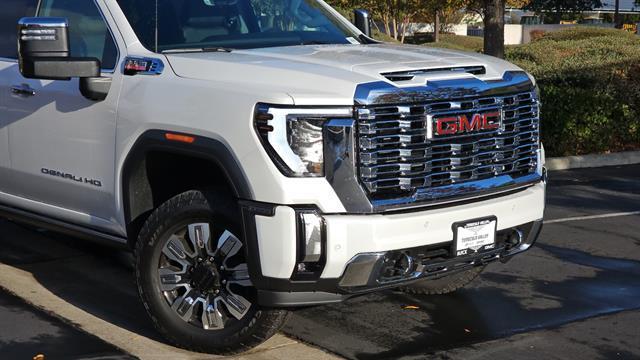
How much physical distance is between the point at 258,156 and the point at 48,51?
152cm

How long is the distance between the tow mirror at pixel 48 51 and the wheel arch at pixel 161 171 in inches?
20.4

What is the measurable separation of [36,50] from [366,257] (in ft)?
7.18

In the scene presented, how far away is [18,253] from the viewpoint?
7.76 metres

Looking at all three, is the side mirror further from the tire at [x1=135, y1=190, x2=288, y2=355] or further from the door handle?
the tire at [x1=135, y1=190, x2=288, y2=355]

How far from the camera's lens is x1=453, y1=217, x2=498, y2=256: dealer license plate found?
17.0 feet

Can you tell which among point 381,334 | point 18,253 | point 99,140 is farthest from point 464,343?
point 18,253

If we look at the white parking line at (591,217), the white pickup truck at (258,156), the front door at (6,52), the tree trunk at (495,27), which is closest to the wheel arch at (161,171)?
the white pickup truck at (258,156)

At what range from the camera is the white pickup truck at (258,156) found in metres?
4.82

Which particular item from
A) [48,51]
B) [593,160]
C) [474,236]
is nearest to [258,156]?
[474,236]

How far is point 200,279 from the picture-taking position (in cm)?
532

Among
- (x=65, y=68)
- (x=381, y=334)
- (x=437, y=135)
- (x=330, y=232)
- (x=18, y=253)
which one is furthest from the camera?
(x=18, y=253)

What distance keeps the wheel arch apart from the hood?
0.36 meters

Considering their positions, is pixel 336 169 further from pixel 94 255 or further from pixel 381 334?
pixel 94 255

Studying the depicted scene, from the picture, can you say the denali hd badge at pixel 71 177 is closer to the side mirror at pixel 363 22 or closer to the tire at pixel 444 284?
the tire at pixel 444 284
